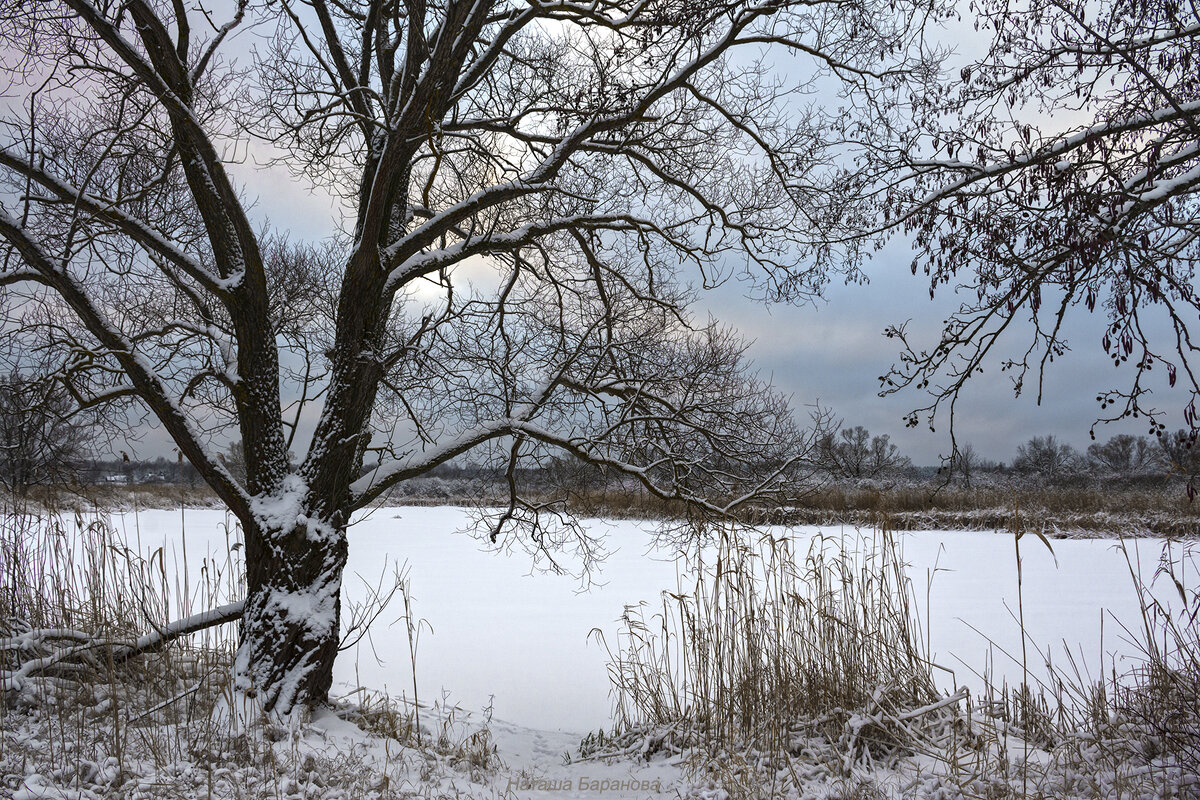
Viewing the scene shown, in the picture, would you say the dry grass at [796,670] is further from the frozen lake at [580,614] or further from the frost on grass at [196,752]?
the frost on grass at [196,752]

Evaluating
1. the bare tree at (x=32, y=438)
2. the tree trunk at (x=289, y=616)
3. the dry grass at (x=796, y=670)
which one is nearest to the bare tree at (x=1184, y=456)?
the dry grass at (x=796, y=670)

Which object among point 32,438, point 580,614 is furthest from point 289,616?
point 580,614

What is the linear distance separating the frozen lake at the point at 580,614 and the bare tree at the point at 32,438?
2.21ft

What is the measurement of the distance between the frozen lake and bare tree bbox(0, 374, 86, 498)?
2.21ft

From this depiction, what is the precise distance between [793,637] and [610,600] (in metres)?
5.94

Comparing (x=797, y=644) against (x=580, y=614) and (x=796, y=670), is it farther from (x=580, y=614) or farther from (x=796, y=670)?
(x=580, y=614)

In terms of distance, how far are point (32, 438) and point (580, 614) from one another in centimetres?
631

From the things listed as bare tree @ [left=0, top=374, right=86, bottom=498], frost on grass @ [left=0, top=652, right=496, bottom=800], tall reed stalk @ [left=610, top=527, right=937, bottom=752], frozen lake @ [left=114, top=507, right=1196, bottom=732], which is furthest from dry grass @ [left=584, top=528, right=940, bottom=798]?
bare tree @ [left=0, top=374, right=86, bottom=498]

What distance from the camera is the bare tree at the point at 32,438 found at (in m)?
4.41

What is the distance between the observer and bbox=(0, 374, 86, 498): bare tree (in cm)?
441

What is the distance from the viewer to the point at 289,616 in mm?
4027

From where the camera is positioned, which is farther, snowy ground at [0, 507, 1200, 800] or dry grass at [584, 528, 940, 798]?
dry grass at [584, 528, 940, 798]

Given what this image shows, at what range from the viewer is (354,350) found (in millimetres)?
4512

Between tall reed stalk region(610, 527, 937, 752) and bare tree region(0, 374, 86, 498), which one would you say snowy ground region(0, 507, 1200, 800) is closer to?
tall reed stalk region(610, 527, 937, 752)
